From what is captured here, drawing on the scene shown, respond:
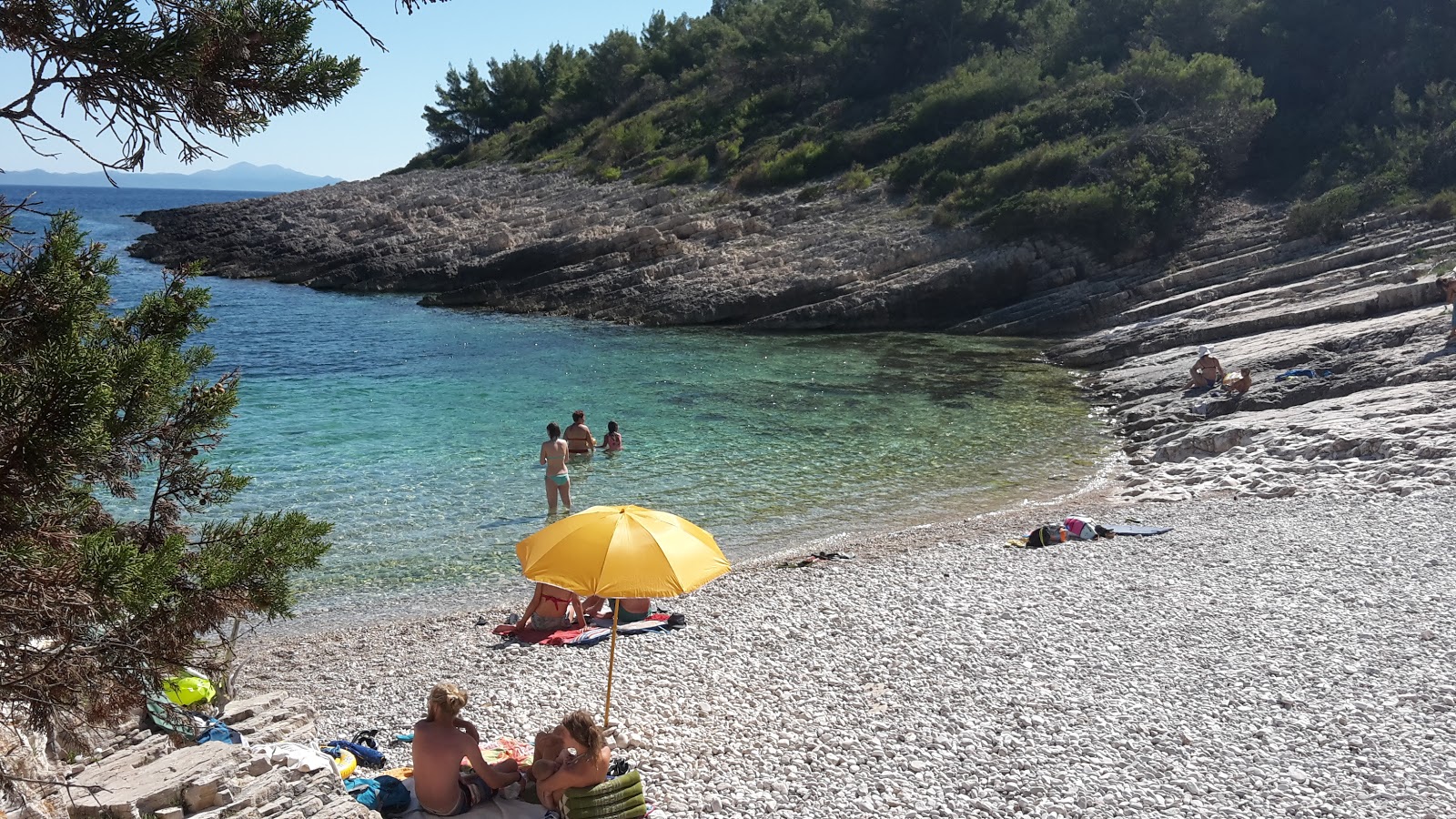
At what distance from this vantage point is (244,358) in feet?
101

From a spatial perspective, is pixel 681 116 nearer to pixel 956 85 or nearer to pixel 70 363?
pixel 956 85

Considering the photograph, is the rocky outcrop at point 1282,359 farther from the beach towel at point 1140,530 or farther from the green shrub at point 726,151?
the green shrub at point 726,151

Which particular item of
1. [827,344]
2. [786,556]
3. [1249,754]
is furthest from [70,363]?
[827,344]

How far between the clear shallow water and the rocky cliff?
2.00 metres

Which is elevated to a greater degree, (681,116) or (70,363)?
(681,116)

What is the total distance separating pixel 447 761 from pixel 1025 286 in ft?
105

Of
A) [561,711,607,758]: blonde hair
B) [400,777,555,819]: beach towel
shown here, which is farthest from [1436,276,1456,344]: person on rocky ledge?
[400,777,555,819]: beach towel

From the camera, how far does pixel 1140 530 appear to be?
43.4 feet

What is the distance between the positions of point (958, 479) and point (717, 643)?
906cm

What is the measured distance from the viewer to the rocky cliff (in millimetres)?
17125

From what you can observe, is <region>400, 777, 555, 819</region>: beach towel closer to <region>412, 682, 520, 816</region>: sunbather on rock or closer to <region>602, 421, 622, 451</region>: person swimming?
<region>412, 682, 520, 816</region>: sunbather on rock

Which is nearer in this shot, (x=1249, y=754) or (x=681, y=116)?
(x=1249, y=754)

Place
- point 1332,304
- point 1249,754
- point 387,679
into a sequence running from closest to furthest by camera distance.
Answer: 1. point 1249,754
2. point 387,679
3. point 1332,304

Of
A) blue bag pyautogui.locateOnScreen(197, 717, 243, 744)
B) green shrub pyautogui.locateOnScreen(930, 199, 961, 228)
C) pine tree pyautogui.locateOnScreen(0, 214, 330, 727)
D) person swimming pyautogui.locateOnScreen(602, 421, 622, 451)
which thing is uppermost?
green shrub pyautogui.locateOnScreen(930, 199, 961, 228)
